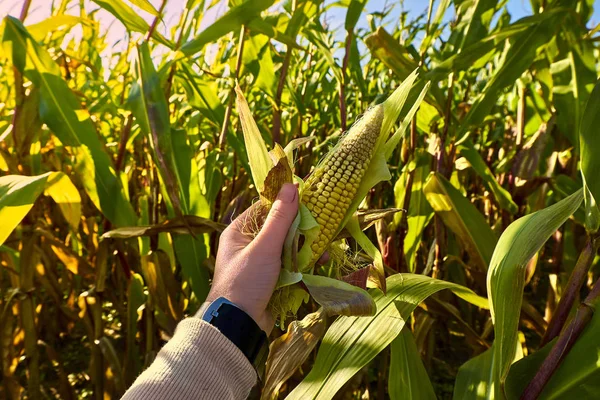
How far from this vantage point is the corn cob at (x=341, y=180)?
0.92 m

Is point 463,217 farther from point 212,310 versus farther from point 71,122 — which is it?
point 71,122

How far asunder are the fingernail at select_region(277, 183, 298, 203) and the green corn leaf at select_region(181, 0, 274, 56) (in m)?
0.78

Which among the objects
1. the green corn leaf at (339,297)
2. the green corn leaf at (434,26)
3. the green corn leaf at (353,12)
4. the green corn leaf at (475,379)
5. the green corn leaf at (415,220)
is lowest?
the green corn leaf at (475,379)

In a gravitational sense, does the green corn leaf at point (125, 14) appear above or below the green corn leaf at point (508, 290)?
above

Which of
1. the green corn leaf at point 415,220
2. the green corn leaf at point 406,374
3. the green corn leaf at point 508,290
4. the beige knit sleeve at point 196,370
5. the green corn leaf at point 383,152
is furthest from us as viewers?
the green corn leaf at point 415,220

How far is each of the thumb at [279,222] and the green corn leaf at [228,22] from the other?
799mm

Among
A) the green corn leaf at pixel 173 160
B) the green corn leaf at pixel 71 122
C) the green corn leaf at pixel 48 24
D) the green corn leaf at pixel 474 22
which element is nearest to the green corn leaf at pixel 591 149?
the green corn leaf at pixel 474 22

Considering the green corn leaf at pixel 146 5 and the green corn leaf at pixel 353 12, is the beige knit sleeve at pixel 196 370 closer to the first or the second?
the green corn leaf at pixel 146 5

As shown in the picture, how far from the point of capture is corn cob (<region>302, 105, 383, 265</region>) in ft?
3.01

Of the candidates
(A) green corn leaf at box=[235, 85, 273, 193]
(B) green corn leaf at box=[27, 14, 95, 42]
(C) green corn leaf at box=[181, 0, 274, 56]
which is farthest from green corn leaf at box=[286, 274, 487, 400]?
(B) green corn leaf at box=[27, 14, 95, 42]

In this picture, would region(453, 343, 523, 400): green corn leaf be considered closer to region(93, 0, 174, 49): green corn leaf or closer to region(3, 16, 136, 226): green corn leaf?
region(3, 16, 136, 226): green corn leaf

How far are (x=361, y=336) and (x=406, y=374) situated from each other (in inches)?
6.6

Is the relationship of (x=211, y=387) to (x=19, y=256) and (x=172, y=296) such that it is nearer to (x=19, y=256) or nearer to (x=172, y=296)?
(x=172, y=296)

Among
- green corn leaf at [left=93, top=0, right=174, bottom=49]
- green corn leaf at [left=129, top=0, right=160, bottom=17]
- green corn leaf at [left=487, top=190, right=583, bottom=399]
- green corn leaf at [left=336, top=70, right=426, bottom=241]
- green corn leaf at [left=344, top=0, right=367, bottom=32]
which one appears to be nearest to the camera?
green corn leaf at [left=487, top=190, right=583, bottom=399]
